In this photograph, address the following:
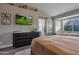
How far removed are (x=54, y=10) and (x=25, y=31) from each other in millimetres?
716

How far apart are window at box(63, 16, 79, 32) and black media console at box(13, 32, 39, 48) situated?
60 centimetres

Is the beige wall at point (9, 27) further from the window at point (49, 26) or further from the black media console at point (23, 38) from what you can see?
the window at point (49, 26)

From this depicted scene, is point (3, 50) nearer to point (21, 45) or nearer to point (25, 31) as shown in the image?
point (21, 45)

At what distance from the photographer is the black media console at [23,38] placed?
6.35 feet

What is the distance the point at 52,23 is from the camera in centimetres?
205

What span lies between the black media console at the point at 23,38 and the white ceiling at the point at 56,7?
52 cm

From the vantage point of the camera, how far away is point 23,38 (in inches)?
79.6

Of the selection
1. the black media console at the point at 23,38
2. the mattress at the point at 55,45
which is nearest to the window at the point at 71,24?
the mattress at the point at 55,45

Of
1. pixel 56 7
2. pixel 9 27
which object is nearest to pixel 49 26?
pixel 56 7

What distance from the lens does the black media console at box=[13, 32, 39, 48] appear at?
1937mm

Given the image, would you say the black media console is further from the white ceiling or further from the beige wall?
the white ceiling

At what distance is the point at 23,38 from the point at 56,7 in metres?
0.90

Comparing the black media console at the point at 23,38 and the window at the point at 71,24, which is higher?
the window at the point at 71,24

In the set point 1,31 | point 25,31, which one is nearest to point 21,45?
point 25,31
